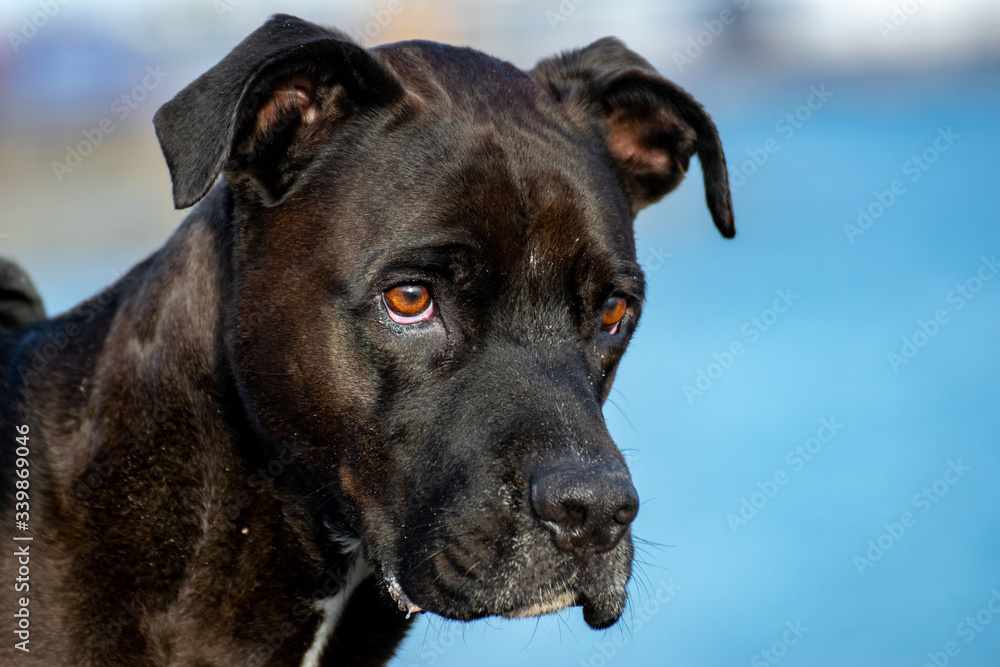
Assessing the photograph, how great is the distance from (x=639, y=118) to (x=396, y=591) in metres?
1.93

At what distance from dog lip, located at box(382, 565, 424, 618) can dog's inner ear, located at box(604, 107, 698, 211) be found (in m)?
1.70

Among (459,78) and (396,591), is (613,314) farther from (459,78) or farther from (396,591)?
(396,591)

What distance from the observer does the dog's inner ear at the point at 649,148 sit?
12.6 feet

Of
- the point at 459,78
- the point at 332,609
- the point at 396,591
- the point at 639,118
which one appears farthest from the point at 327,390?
the point at 639,118

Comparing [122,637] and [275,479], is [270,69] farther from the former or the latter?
[122,637]

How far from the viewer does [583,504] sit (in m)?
2.58

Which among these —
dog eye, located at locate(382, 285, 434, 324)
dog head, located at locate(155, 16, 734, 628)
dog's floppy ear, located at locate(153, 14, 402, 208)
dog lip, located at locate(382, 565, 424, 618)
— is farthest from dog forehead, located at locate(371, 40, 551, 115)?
dog lip, located at locate(382, 565, 424, 618)

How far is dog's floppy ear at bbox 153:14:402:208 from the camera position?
270 cm

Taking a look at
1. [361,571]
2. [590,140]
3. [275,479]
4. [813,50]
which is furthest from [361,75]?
[813,50]

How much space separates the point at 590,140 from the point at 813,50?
21.7m

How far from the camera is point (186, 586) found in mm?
2959

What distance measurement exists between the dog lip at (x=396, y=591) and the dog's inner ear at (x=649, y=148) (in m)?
1.70

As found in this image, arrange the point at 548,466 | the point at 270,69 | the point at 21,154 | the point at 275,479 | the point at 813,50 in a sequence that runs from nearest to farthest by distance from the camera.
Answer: the point at 548,466, the point at 270,69, the point at 275,479, the point at 21,154, the point at 813,50

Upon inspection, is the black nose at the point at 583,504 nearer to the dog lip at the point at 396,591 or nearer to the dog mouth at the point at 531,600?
the dog mouth at the point at 531,600
